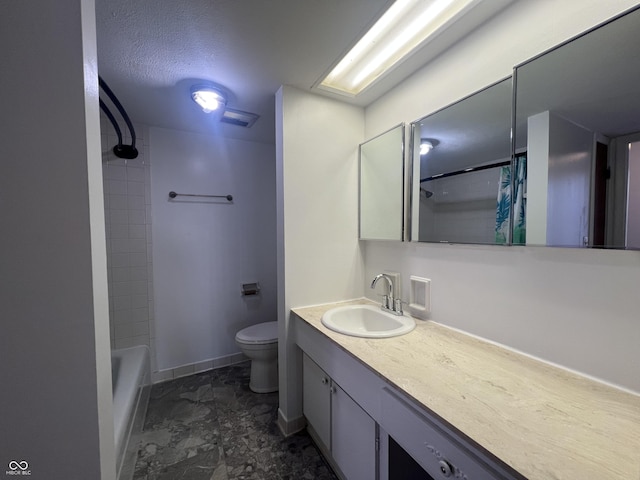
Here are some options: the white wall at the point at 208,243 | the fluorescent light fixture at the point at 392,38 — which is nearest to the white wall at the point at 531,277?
the fluorescent light fixture at the point at 392,38

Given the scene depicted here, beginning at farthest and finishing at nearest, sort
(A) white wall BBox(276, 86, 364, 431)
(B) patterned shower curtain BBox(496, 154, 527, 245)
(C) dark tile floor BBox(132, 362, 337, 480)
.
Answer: (A) white wall BBox(276, 86, 364, 431) → (C) dark tile floor BBox(132, 362, 337, 480) → (B) patterned shower curtain BBox(496, 154, 527, 245)

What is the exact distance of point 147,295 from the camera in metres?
2.15

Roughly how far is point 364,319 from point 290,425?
0.85m

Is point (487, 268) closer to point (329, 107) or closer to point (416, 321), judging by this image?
point (416, 321)

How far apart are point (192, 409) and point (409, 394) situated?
6.03 feet

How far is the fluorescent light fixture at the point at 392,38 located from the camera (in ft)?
3.43

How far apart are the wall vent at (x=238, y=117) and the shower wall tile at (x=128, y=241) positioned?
78 centimetres

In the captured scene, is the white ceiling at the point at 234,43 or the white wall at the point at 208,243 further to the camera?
the white wall at the point at 208,243

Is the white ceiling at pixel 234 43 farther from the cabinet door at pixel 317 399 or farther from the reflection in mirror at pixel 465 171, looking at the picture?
the cabinet door at pixel 317 399

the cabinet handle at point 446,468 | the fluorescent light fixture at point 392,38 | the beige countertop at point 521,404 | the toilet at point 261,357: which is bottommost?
the toilet at point 261,357

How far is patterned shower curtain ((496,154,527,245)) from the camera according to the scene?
98cm

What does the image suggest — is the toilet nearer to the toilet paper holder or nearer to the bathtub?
the toilet paper holder

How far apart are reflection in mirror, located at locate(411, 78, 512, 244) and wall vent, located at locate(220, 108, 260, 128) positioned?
1.27 m

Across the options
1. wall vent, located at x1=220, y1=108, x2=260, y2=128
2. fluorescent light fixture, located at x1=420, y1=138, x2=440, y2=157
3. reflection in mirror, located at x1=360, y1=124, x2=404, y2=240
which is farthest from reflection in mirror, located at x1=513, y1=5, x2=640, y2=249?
wall vent, located at x1=220, y1=108, x2=260, y2=128
